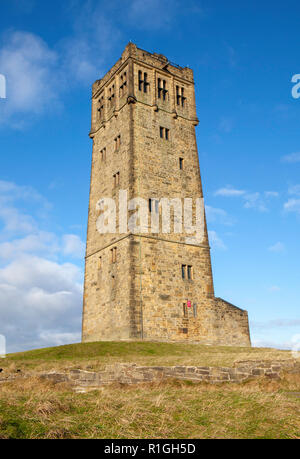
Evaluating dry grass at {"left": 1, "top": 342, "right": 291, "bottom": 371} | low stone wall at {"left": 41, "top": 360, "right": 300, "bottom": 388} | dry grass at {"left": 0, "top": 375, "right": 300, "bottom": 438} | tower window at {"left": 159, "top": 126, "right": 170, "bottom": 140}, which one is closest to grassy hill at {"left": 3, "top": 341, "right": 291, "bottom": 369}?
dry grass at {"left": 1, "top": 342, "right": 291, "bottom": 371}

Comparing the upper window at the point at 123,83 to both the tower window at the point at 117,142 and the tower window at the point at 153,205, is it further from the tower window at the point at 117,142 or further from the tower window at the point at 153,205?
the tower window at the point at 153,205

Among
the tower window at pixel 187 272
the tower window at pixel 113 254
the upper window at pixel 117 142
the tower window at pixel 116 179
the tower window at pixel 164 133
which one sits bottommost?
the tower window at pixel 187 272

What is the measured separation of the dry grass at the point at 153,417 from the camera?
21.5 feet

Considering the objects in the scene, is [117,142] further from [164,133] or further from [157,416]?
[157,416]

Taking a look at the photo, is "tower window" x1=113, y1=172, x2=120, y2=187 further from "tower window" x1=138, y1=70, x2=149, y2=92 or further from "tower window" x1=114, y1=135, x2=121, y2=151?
"tower window" x1=138, y1=70, x2=149, y2=92

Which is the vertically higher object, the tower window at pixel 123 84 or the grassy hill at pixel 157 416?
the tower window at pixel 123 84

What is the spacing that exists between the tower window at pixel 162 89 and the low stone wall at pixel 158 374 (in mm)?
27028

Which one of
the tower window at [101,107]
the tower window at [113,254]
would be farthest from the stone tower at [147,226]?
the tower window at [101,107]

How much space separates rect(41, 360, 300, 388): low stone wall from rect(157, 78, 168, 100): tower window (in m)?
27.0

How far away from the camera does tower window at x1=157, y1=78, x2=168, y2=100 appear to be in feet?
115

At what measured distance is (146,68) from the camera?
34875 mm

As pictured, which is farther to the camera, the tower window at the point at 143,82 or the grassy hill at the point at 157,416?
the tower window at the point at 143,82

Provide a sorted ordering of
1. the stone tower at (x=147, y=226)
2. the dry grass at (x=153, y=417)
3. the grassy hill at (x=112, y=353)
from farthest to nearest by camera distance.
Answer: the stone tower at (x=147, y=226), the grassy hill at (x=112, y=353), the dry grass at (x=153, y=417)
